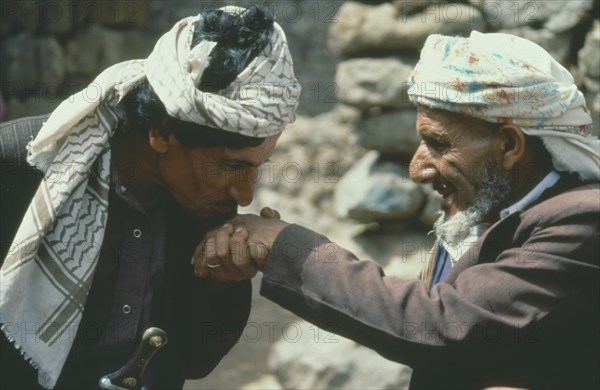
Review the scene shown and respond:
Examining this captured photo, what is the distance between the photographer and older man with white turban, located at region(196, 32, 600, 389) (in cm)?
247

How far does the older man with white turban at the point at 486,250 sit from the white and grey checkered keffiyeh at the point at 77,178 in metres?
0.37

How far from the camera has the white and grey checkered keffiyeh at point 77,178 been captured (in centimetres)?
255

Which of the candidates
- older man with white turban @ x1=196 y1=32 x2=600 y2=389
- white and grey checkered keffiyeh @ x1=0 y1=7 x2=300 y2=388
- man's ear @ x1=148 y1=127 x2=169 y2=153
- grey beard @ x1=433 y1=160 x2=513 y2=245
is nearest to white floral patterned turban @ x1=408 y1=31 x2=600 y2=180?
older man with white turban @ x1=196 y1=32 x2=600 y2=389

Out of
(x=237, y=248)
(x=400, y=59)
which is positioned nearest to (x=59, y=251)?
(x=237, y=248)

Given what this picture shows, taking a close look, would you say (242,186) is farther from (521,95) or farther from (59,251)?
(521,95)

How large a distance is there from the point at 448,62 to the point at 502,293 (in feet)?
2.55

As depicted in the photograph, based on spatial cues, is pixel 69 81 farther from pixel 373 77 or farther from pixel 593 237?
pixel 593 237

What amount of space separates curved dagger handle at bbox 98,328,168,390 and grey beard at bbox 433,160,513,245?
0.95m

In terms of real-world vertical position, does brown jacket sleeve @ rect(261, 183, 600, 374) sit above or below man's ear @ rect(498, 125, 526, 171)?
below

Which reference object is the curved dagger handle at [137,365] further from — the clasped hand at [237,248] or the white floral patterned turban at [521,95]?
the white floral patterned turban at [521,95]

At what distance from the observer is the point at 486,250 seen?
2.65 meters

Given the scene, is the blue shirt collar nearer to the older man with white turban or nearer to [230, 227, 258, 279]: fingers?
the older man with white turban

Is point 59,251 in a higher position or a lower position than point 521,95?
lower

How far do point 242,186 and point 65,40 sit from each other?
5897 mm
